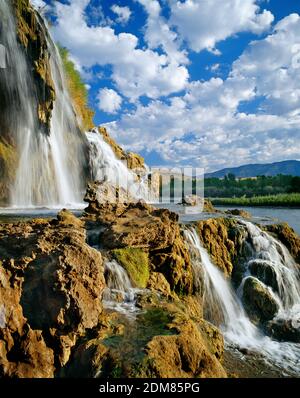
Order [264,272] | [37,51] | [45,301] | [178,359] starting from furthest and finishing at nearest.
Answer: [37,51]
[264,272]
[45,301]
[178,359]

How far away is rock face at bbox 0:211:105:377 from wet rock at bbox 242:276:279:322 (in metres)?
7.64

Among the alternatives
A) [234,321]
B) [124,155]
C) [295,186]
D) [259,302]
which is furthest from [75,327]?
[295,186]

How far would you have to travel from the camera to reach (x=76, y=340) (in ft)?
20.9

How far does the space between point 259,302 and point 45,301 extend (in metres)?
9.01

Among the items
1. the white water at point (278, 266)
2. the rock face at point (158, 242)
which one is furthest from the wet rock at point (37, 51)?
the white water at point (278, 266)

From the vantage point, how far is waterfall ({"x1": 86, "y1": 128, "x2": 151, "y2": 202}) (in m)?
33.7

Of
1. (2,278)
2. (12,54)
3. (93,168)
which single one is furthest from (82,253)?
(93,168)

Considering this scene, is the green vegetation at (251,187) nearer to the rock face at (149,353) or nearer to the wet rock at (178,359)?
the rock face at (149,353)

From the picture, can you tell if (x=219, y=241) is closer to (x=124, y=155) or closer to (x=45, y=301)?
(x=45, y=301)

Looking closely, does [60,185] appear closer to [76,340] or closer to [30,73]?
[30,73]

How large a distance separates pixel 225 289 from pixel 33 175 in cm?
1691

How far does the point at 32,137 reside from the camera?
82.4 feet

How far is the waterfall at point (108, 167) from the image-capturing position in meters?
33.7

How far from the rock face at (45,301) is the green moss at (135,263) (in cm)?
291
